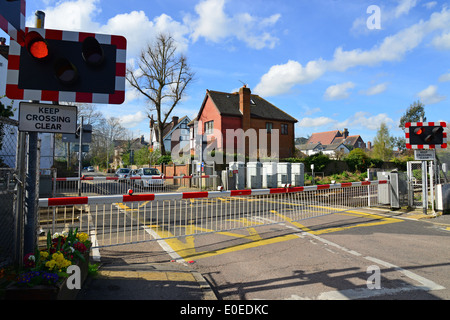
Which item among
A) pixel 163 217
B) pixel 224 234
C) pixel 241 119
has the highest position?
pixel 241 119

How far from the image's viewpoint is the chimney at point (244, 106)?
35.6 metres

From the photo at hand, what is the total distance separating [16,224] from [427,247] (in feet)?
22.5

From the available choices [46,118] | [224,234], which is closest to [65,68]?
[46,118]

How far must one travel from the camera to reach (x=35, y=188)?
3225mm

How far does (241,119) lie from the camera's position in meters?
35.8

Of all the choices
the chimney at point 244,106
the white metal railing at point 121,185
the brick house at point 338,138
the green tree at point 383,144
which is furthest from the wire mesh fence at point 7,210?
the brick house at point 338,138

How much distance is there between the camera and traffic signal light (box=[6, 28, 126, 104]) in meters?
3.12

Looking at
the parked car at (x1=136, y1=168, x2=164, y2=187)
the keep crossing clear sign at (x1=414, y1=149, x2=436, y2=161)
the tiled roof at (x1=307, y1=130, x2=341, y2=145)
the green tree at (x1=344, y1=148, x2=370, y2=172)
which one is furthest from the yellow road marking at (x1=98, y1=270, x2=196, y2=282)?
the tiled roof at (x1=307, y1=130, x2=341, y2=145)

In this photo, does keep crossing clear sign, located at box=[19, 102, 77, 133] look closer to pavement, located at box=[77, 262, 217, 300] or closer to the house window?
pavement, located at box=[77, 262, 217, 300]

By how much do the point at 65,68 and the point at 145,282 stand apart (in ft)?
9.08

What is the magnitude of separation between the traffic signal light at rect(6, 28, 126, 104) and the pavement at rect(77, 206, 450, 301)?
2243 millimetres

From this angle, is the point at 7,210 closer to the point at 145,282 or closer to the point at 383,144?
the point at 145,282
